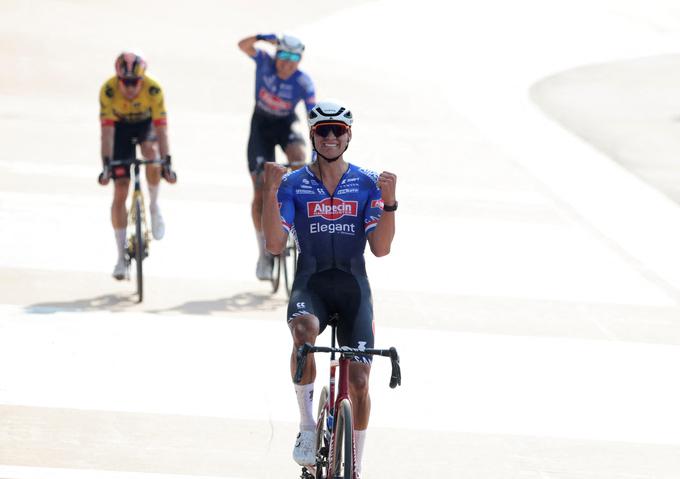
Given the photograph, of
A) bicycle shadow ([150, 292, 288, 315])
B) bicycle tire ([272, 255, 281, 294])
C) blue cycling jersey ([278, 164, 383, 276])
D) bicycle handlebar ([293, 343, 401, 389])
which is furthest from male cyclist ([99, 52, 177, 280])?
bicycle handlebar ([293, 343, 401, 389])

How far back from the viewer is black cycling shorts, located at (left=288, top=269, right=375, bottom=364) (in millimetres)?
6406

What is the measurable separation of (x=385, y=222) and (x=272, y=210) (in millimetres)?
571

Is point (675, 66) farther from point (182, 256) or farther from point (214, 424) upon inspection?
point (214, 424)

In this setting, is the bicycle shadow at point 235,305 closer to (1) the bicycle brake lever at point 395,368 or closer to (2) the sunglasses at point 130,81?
(2) the sunglasses at point 130,81

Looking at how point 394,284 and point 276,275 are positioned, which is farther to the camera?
point 394,284

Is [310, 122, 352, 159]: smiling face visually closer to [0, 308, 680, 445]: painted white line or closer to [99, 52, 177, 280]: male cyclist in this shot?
[0, 308, 680, 445]: painted white line

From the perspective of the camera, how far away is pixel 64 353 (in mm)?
8984

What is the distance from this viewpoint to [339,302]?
654 centimetres

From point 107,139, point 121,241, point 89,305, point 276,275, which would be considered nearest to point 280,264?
point 276,275

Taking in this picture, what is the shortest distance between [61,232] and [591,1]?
26.1m

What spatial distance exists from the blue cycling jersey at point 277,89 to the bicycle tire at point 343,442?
5485 mm

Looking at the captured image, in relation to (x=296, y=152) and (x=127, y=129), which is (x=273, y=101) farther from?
(x=127, y=129)

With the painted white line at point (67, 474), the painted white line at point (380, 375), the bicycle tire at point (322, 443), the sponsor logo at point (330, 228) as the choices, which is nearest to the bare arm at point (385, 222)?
the sponsor logo at point (330, 228)

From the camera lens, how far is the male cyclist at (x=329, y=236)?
6348 mm
